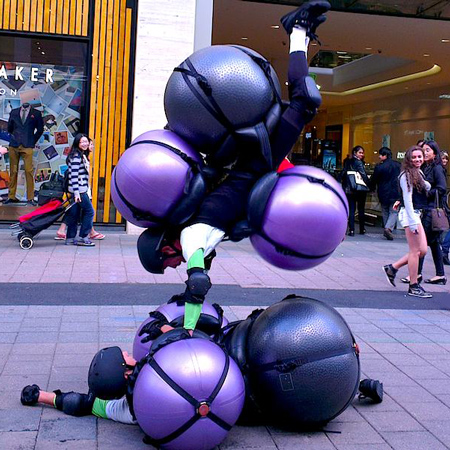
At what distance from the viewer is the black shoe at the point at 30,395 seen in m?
4.54

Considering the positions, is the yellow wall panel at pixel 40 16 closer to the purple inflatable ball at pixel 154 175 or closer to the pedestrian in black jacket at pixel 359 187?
the pedestrian in black jacket at pixel 359 187

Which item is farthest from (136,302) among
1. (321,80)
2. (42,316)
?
(321,80)

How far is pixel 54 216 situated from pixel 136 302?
377 cm

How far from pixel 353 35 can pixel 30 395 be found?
1403cm

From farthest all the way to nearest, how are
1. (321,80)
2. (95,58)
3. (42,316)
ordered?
(321,80) → (95,58) → (42,316)

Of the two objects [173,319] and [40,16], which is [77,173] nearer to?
[40,16]

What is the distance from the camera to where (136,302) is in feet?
25.0

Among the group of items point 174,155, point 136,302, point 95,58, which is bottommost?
point 136,302

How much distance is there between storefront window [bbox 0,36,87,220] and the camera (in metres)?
12.9

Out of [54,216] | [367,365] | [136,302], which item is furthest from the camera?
[54,216]

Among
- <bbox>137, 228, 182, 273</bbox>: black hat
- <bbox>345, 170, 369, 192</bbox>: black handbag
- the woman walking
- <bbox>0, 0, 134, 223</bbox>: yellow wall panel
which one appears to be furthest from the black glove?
<bbox>345, 170, 369, 192</bbox>: black handbag

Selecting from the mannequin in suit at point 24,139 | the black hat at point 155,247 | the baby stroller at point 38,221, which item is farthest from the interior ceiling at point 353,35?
the black hat at point 155,247

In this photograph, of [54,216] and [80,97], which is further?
[80,97]

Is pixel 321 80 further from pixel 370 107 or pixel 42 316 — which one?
pixel 42 316
